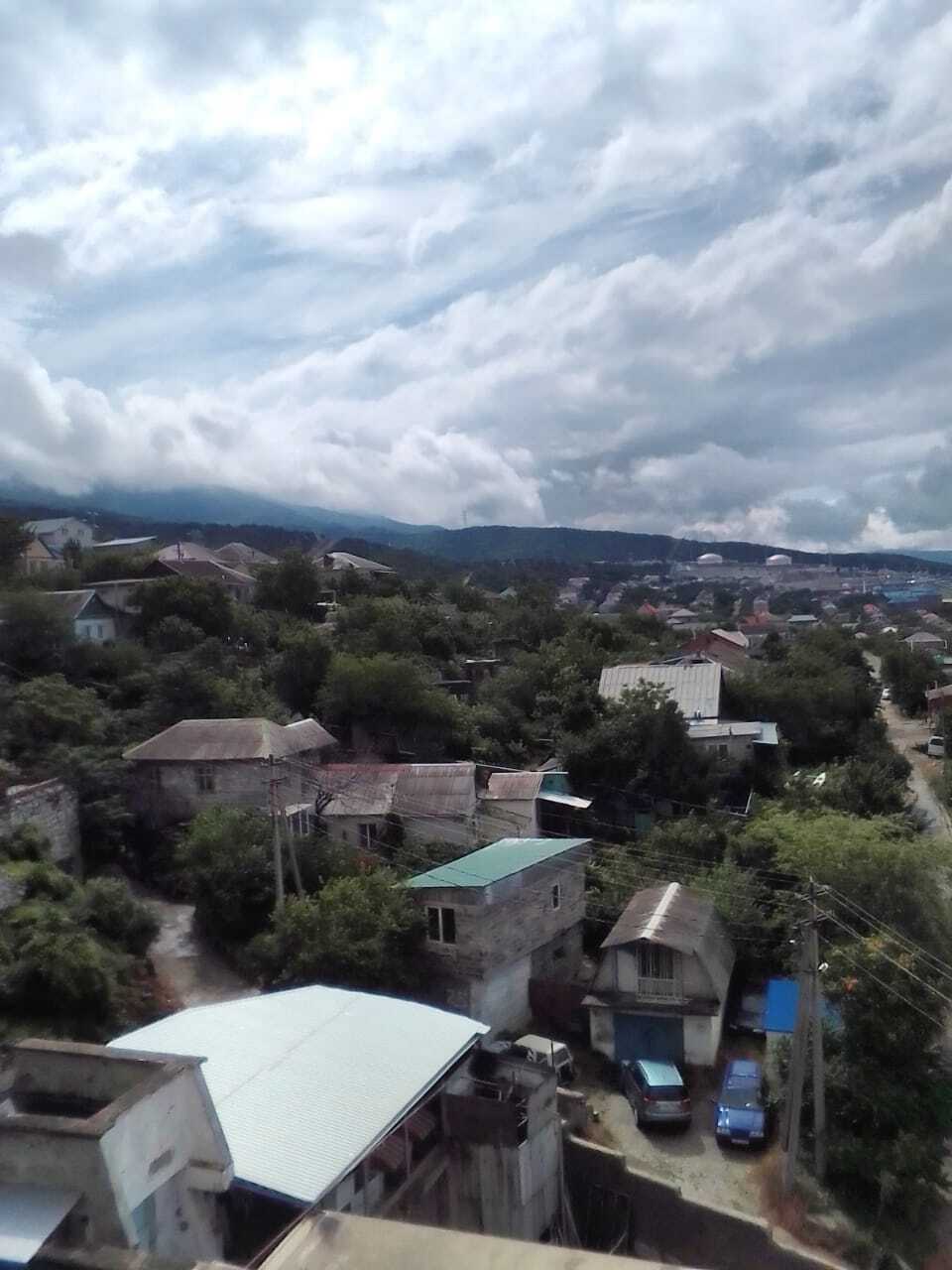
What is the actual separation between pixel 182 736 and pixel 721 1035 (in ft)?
45.3

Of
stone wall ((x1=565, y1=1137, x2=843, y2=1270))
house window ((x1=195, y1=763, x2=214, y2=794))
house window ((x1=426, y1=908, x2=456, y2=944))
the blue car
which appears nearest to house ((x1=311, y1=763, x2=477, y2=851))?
house window ((x1=195, y1=763, x2=214, y2=794))

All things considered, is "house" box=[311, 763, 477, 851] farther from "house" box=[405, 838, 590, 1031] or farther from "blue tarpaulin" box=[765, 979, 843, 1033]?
"blue tarpaulin" box=[765, 979, 843, 1033]

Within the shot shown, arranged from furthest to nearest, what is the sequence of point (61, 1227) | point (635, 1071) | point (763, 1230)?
point (635, 1071) < point (763, 1230) < point (61, 1227)

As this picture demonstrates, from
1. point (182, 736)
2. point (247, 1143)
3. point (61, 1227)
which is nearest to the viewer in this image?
point (61, 1227)

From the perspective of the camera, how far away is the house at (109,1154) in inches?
254

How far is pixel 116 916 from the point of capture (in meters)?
16.1

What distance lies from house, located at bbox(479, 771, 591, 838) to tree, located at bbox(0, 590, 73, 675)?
44.8 ft

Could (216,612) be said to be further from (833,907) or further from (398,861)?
(833,907)

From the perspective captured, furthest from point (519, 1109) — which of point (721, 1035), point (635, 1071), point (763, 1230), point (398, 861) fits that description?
point (398, 861)

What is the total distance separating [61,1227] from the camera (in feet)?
21.2

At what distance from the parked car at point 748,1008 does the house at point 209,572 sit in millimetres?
29442

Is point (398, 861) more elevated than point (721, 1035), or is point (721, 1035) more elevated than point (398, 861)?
point (398, 861)

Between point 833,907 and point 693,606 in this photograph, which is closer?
point 833,907

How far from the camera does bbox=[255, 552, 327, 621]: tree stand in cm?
4256
